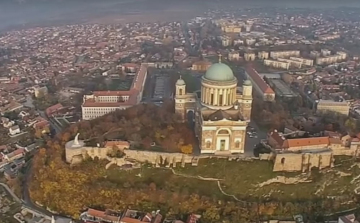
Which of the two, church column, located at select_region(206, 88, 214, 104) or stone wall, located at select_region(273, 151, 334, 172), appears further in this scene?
church column, located at select_region(206, 88, 214, 104)

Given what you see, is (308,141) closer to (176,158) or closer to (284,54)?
(176,158)

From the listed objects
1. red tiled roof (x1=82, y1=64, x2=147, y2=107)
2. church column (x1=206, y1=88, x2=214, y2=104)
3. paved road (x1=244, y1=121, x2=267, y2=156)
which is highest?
church column (x1=206, y1=88, x2=214, y2=104)

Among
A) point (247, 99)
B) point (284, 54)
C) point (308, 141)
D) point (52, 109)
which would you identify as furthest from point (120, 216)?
point (284, 54)

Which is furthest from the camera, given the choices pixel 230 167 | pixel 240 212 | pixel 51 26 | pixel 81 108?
pixel 51 26

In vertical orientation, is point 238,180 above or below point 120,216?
above

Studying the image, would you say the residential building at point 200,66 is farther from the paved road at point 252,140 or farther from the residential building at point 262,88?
the paved road at point 252,140

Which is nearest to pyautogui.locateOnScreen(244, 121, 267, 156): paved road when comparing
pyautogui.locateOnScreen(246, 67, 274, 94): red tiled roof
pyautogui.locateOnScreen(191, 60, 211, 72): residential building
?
pyautogui.locateOnScreen(246, 67, 274, 94): red tiled roof

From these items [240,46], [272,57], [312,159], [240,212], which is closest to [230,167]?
[240,212]

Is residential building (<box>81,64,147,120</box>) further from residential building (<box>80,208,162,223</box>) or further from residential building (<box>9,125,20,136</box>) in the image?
residential building (<box>80,208,162,223</box>)

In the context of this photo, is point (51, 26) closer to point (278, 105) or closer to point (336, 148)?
point (278, 105)
